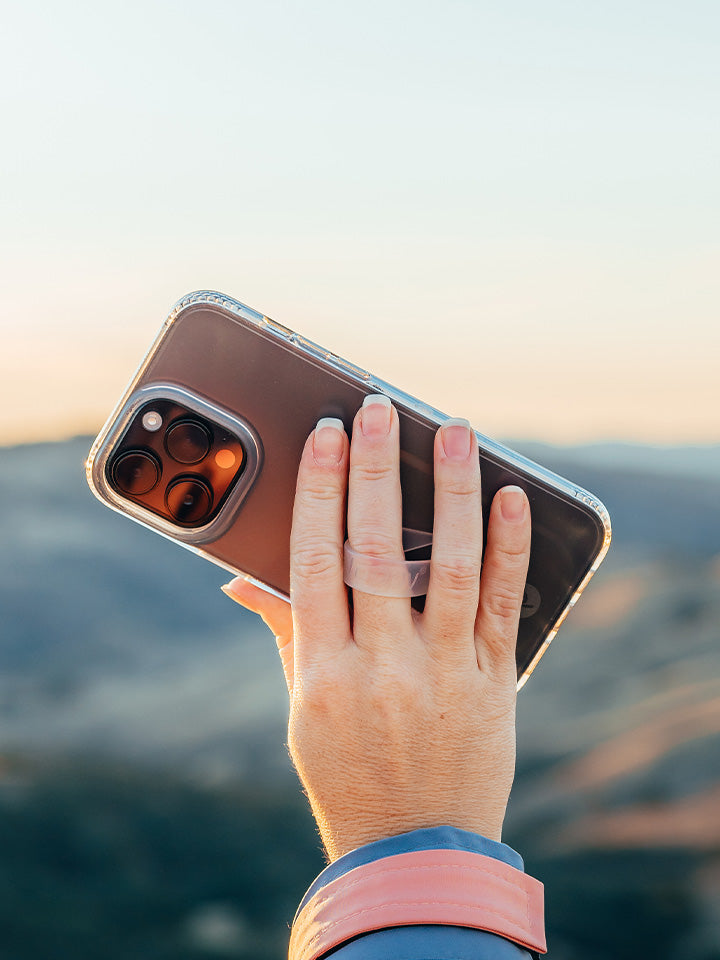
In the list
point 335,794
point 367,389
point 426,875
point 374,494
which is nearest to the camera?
point 426,875

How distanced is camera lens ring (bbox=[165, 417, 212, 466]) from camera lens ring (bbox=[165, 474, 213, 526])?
0.04 meters

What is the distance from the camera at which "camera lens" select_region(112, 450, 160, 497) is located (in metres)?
1.66

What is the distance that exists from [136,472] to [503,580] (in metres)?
0.76

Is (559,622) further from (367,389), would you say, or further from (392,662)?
(367,389)

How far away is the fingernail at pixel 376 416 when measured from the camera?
1.50 meters

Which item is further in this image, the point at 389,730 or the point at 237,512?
the point at 237,512

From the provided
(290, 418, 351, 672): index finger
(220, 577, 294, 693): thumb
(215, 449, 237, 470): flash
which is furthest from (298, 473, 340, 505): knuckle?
(220, 577, 294, 693): thumb

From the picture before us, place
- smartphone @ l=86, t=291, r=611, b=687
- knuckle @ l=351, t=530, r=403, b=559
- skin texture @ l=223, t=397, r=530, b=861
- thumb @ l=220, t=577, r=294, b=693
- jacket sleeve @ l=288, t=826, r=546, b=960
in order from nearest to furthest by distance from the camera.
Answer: jacket sleeve @ l=288, t=826, r=546, b=960 < skin texture @ l=223, t=397, r=530, b=861 < knuckle @ l=351, t=530, r=403, b=559 < smartphone @ l=86, t=291, r=611, b=687 < thumb @ l=220, t=577, r=294, b=693

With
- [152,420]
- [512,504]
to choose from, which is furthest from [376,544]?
[152,420]

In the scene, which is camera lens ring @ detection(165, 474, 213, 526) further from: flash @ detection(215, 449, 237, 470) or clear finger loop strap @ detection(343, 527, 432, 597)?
clear finger loop strap @ detection(343, 527, 432, 597)

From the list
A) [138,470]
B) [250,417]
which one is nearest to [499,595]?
[250,417]

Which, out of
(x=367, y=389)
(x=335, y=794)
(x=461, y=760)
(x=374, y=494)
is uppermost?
(x=367, y=389)

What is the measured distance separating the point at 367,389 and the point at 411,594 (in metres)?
0.42

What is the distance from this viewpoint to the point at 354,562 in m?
1.45
